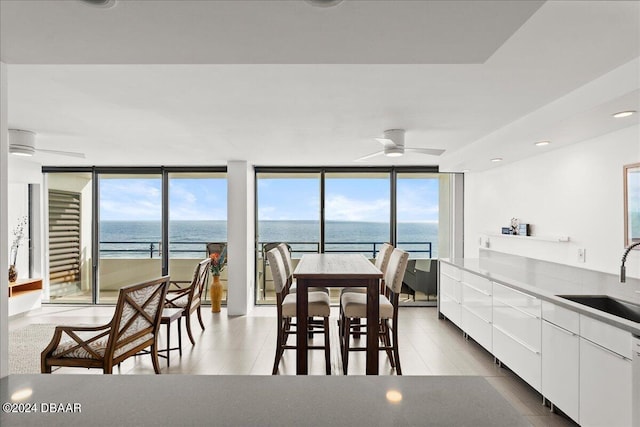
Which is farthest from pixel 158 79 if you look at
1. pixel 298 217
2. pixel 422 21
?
pixel 298 217

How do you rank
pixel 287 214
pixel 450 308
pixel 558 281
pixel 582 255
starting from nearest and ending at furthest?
pixel 582 255 < pixel 558 281 < pixel 450 308 < pixel 287 214

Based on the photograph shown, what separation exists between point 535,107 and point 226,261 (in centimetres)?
503

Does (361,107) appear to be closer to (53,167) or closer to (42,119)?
(42,119)

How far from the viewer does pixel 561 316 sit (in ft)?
8.52

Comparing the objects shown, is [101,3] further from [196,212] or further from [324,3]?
[196,212]

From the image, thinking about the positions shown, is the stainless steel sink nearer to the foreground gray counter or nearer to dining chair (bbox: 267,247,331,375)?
dining chair (bbox: 267,247,331,375)

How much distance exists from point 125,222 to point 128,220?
0.21ft

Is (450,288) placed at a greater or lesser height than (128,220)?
lesser

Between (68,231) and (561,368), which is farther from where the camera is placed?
(68,231)

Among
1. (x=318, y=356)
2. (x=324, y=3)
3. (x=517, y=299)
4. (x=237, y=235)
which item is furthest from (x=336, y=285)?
(x=237, y=235)

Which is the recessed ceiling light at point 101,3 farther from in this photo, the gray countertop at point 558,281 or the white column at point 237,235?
the white column at point 237,235

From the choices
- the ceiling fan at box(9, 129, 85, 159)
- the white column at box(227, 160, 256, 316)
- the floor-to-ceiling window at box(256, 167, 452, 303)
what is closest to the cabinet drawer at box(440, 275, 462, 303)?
the floor-to-ceiling window at box(256, 167, 452, 303)

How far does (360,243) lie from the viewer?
650cm

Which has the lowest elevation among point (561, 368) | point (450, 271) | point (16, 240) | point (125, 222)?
point (561, 368)
